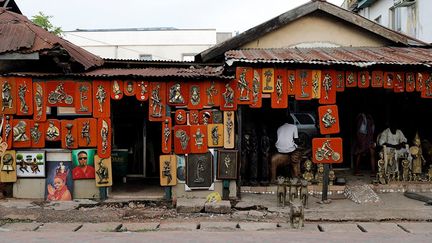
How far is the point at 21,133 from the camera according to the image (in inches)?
426

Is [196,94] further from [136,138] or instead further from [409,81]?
[409,81]

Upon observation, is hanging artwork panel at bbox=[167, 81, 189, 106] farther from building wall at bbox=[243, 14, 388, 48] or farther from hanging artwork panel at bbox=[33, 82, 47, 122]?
building wall at bbox=[243, 14, 388, 48]

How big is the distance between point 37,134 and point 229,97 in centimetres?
443

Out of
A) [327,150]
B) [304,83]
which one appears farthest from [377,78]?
[327,150]

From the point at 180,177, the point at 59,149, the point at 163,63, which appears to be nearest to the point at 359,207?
the point at 180,177

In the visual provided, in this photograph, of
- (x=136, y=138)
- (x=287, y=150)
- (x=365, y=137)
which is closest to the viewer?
(x=287, y=150)

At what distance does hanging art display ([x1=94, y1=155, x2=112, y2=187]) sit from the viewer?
10.9 metres

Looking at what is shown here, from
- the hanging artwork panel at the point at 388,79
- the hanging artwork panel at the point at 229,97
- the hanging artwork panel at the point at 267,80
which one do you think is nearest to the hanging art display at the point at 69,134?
the hanging artwork panel at the point at 229,97

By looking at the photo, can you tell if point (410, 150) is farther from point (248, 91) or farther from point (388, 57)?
point (248, 91)

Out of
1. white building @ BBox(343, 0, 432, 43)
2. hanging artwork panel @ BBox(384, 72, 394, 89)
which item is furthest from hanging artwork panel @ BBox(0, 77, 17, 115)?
white building @ BBox(343, 0, 432, 43)

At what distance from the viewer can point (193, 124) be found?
1102 cm

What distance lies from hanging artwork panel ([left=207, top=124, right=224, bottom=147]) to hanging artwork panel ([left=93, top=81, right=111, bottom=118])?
2350mm

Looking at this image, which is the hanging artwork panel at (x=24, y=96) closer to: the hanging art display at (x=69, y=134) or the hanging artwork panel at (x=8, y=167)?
the hanging art display at (x=69, y=134)

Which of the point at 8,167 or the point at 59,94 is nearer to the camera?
the point at 59,94
